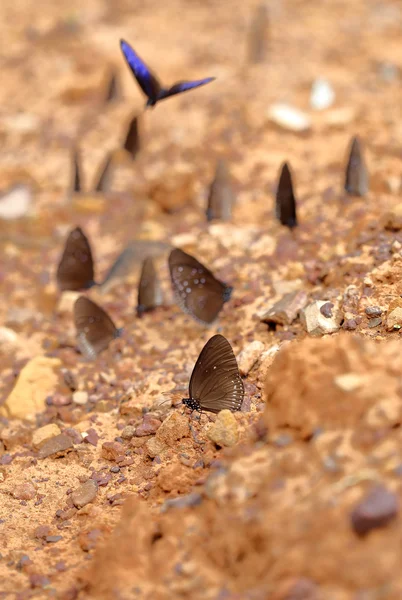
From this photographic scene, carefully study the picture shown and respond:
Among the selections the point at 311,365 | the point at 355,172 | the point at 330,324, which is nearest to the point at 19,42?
the point at 355,172

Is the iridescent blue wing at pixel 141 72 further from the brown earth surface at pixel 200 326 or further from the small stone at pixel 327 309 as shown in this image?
the small stone at pixel 327 309

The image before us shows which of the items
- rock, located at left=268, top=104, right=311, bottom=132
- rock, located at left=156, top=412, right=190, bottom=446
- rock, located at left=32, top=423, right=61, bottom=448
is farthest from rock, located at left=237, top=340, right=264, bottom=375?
rock, located at left=268, top=104, right=311, bottom=132

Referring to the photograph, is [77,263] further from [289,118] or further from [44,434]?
[289,118]

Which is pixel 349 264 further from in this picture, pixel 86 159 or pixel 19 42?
pixel 19 42

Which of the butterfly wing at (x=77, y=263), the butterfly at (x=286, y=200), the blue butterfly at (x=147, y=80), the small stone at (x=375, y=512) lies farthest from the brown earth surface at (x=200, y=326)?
the blue butterfly at (x=147, y=80)

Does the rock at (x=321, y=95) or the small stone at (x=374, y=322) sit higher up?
the small stone at (x=374, y=322)

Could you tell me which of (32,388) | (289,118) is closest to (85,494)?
(32,388)
